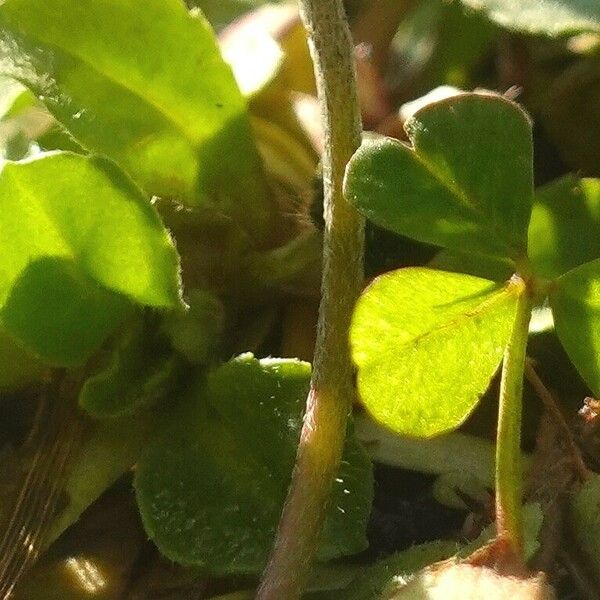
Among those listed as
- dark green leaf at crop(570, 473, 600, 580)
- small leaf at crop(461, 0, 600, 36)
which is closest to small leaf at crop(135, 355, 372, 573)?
dark green leaf at crop(570, 473, 600, 580)

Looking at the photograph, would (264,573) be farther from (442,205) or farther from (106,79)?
(106,79)

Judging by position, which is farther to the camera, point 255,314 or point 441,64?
point 441,64

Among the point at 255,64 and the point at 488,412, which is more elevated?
the point at 255,64

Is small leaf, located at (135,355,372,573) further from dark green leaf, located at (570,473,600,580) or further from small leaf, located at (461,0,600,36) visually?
small leaf, located at (461,0,600,36)

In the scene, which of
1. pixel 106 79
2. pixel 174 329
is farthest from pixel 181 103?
pixel 174 329

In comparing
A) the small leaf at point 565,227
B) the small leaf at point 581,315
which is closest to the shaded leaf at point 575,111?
the small leaf at point 565,227

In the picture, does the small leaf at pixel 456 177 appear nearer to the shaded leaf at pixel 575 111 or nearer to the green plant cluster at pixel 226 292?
the green plant cluster at pixel 226 292

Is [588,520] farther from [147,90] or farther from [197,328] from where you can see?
[147,90]
